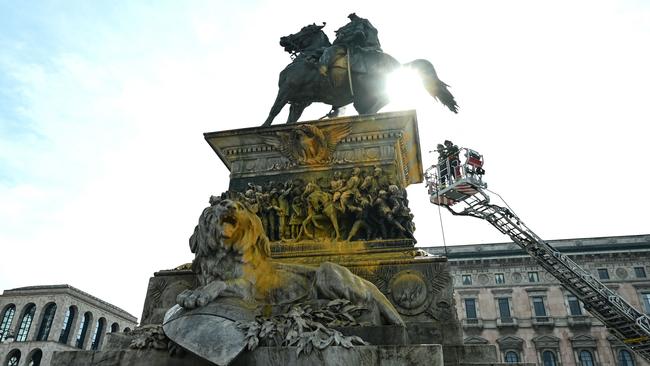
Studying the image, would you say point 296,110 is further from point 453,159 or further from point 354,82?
point 453,159

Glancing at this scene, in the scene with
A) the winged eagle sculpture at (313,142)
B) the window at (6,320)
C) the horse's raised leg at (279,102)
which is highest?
the window at (6,320)

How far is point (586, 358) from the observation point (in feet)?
129

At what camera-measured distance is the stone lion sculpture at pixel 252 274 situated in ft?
14.0

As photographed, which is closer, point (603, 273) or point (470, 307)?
point (603, 273)

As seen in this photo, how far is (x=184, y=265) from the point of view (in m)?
6.64

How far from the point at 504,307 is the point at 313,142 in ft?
138

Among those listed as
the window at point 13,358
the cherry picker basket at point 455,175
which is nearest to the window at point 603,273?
the cherry picker basket at point 455,175


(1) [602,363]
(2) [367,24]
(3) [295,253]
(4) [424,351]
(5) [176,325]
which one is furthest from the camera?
(1) [602,363]

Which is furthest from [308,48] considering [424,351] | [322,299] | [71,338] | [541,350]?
[71,338]

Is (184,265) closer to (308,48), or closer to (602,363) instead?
(308,48)

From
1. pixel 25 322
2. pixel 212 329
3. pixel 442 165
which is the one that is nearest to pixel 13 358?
pixel 25 322

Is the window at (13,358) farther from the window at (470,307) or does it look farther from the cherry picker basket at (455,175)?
the cherry picker basket at (455,175)

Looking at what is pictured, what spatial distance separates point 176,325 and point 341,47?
6862mm

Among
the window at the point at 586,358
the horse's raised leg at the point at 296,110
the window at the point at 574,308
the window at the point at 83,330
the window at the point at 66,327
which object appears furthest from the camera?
the window at the point at 83,330
